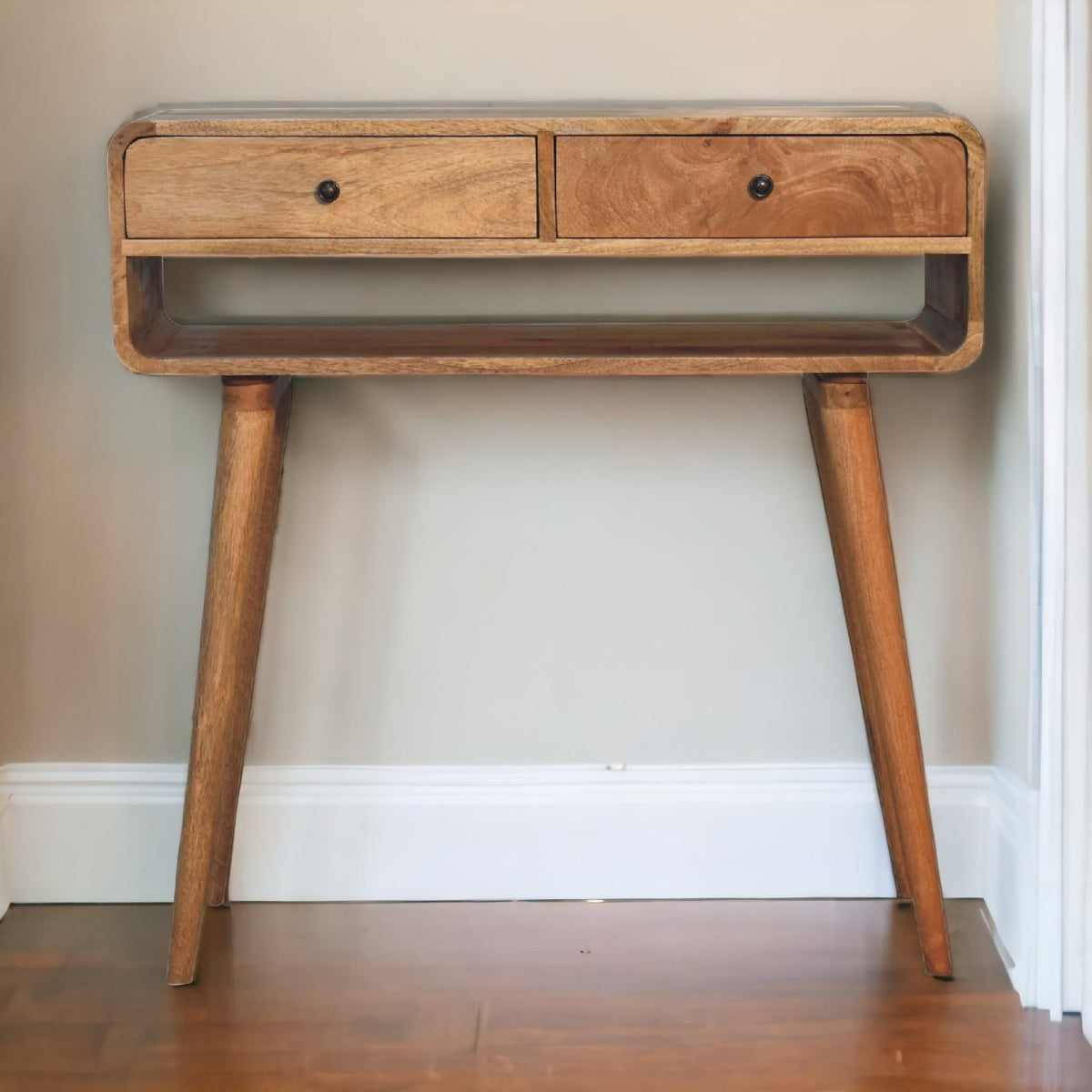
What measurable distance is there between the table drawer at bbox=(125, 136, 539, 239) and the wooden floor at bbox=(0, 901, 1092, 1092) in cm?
90

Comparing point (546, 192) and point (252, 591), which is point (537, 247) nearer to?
Answer: point (546, 192)

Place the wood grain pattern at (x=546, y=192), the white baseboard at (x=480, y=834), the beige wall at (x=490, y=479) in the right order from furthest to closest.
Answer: the white baseboard at (x=480, y=834)
the beige wall at (x=490, y=479)
the wood grain pattern at (x=546, y=192)

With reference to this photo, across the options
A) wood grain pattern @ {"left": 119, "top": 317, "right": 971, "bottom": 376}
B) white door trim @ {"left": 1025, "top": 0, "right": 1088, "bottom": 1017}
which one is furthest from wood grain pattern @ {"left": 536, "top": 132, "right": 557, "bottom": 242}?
white door trim @ {"left": 1025, "top": 0, "right": 1088, "bottom": 1017}

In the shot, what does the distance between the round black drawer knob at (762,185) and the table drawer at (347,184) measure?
0.24 metres

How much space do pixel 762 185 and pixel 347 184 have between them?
0.45m

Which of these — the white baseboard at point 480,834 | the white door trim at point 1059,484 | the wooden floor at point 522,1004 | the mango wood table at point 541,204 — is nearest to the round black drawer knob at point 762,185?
the mango wood table at point 541,204

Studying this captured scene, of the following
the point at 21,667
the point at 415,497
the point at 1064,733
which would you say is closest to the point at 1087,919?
the point at 1064,733

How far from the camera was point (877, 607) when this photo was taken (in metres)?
1.60

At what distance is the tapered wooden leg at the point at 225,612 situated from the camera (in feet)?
5.12

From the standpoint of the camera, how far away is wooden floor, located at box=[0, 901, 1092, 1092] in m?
1.47

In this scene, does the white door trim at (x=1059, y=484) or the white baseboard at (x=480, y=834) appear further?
the white baseboard at (x=480, y=834)

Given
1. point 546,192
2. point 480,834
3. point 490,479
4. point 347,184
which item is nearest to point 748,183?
→ point 546,192

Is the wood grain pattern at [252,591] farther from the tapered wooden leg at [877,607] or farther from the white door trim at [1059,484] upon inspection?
the white door trim at [1059,484]

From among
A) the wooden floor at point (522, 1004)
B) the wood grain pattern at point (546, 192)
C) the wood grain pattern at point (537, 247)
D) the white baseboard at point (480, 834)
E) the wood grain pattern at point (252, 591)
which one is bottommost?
the wooden floor at point (522, 1004)
